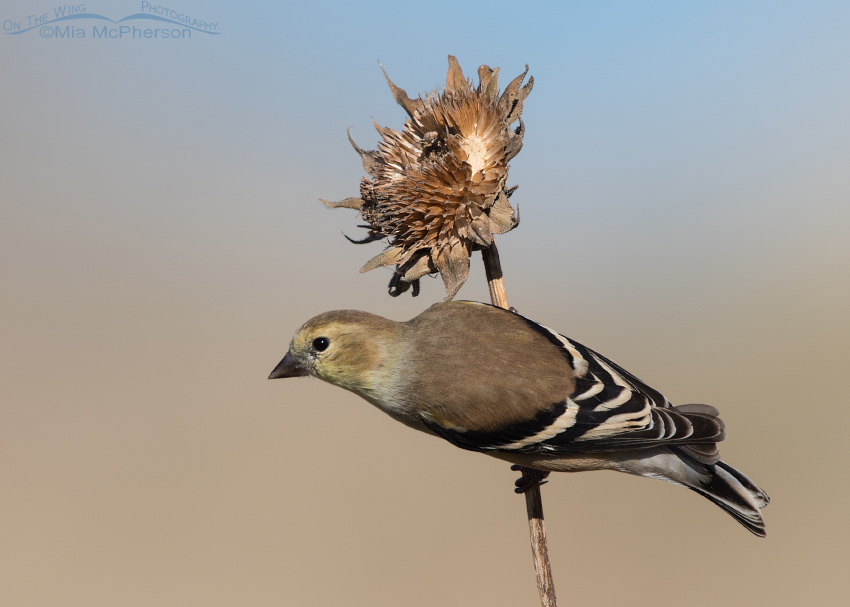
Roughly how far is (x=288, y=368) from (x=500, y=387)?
837 millimetres

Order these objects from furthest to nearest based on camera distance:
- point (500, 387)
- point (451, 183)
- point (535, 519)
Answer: point (451, 183), point (500, 387), point (535, 519)

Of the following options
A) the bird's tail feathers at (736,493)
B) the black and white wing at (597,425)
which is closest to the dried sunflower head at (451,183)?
the black and white wing at (597,425)

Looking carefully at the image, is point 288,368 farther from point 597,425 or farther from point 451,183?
point 597,425

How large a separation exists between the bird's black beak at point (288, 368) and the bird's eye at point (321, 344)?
110 millimetres

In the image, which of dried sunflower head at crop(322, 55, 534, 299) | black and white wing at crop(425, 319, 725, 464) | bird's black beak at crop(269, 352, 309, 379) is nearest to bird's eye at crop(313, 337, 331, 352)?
bird's black beak at crop(269, 352, 309, 379)

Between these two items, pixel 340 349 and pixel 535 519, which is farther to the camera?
pixel 340 349

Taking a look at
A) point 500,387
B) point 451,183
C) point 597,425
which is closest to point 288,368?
point 500,387

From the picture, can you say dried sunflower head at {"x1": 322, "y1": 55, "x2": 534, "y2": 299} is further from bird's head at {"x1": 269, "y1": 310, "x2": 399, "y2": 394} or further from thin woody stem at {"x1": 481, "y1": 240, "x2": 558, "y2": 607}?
bird's head at {"x1": 269, "y1": 310, "x2": 399, "y2": 394}

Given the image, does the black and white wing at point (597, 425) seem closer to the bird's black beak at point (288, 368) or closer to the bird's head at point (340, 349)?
the bird's head at point (340, 349)

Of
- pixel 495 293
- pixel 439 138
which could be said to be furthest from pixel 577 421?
pixel 439 138

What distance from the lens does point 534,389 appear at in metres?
2.25

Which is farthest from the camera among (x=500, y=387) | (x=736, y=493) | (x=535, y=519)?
(x=736, y=493)

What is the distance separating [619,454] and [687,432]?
0.30 metres

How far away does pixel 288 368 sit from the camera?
2404 mm
